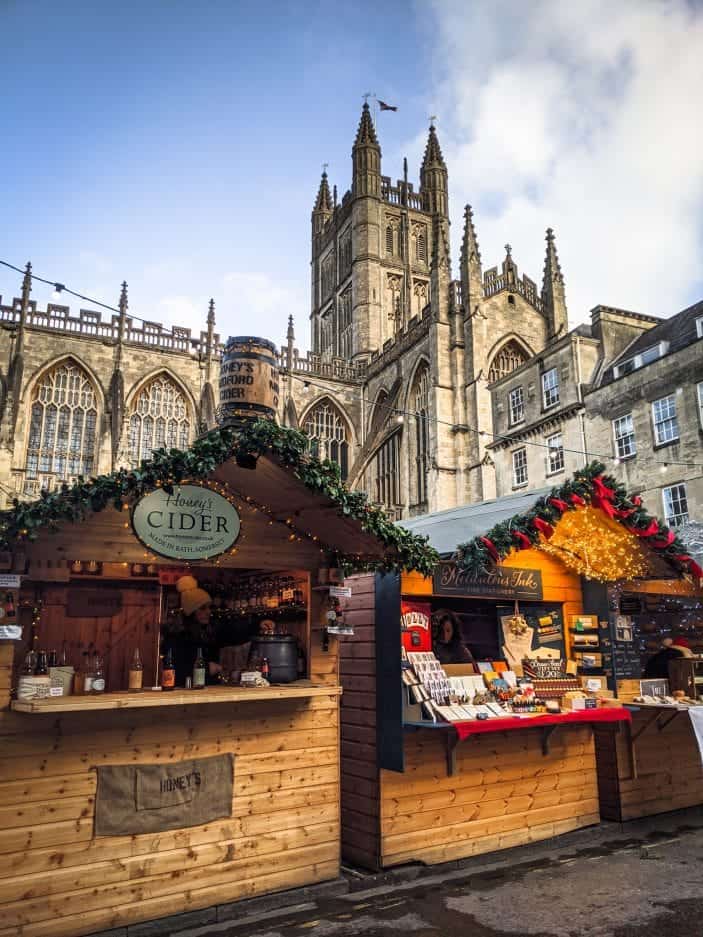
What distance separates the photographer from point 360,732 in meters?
6.47

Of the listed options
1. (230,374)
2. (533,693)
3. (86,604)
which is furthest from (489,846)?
(230,374)

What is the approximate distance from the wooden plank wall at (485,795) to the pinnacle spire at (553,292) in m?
27.2

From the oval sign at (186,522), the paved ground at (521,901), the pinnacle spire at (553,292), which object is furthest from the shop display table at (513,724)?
the pinnacle spire at (553,292)

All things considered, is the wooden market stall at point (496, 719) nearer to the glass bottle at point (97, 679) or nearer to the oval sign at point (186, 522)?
the oval sign at point (186, 522)

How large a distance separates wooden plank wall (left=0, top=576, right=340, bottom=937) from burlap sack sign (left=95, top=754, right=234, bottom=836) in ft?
0.20

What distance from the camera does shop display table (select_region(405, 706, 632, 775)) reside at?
582cm

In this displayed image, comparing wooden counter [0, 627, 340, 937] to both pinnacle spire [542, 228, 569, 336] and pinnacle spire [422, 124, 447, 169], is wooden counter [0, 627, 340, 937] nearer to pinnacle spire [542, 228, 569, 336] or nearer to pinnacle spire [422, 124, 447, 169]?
pinnacle spire [542, 228, 569, 336]

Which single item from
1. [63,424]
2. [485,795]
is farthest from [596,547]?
[63,424]

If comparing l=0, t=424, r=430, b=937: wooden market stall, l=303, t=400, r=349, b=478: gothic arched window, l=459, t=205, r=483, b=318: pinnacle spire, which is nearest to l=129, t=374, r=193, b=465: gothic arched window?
A: l=303, t=400, r=349, b=478: gothic arched window

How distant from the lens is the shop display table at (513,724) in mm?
5820

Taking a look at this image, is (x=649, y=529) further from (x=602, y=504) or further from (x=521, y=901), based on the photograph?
(x=521, y=901)

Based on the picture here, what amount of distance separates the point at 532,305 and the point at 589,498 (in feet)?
89.5

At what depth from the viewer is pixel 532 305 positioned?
3234cm

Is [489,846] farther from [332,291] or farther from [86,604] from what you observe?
[332,291]
